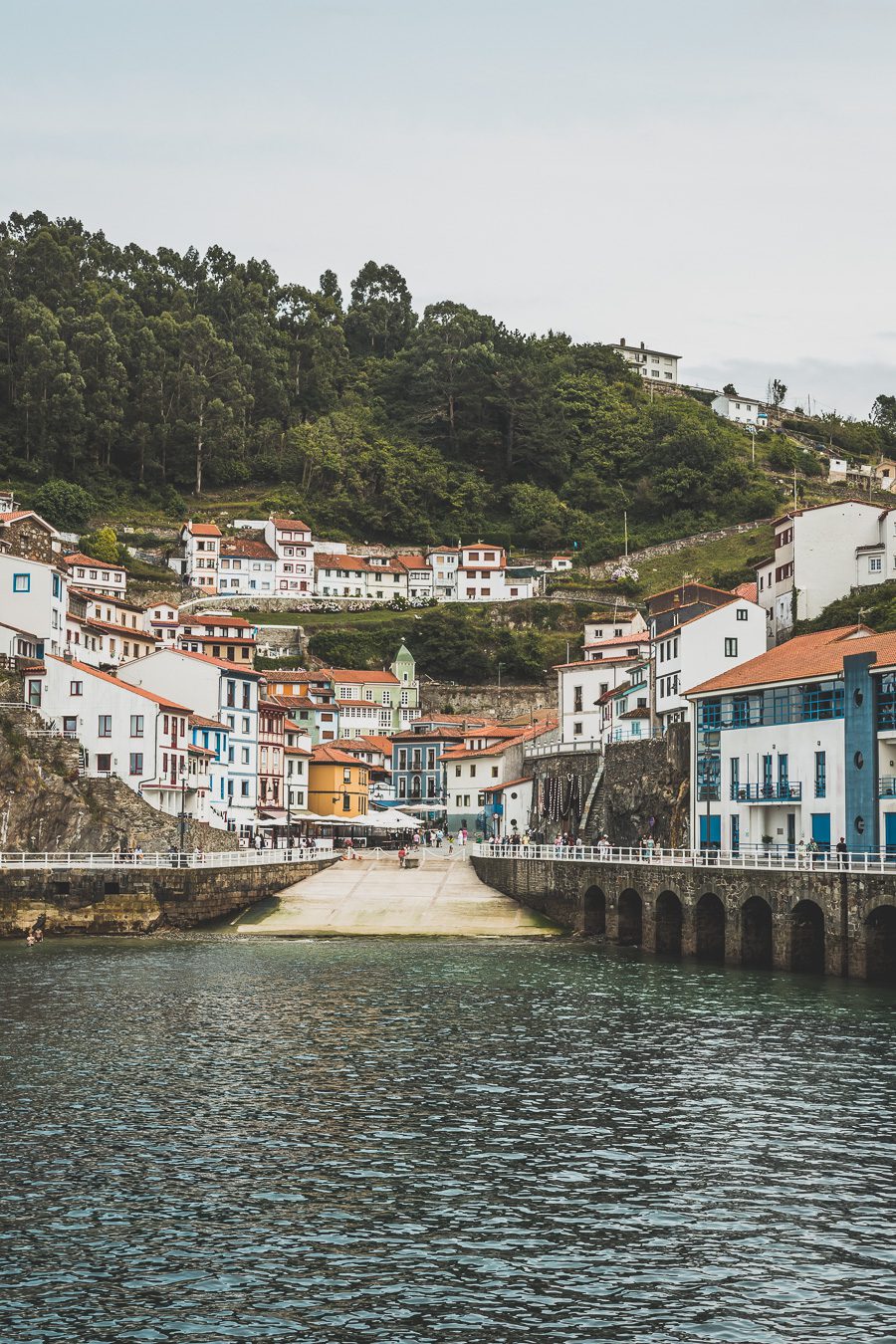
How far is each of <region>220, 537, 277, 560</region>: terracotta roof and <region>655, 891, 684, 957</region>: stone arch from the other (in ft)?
326

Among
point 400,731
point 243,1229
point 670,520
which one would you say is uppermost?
point 670,520

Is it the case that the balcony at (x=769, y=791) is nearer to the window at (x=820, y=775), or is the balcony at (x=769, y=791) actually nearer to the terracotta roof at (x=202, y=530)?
the window at (x=820, y=775)

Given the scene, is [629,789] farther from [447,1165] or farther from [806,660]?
[447,1165]

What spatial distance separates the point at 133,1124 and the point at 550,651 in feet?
377

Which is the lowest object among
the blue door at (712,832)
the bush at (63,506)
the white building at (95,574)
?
the blue door at (712,832)

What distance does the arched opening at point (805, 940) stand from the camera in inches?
2168

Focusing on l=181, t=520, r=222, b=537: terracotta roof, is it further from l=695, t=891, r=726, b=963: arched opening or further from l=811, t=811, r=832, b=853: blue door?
l=695, t=891, r=726, b=963: arched opening

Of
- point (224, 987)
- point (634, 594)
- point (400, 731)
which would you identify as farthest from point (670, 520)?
point (224, 987)

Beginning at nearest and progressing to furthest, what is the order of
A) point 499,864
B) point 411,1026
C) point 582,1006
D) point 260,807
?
point 411,1026, point 582,1006, point 499,864, point 260,807

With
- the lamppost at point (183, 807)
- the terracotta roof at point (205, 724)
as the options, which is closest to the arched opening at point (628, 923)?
the lamppost at point (183, 807)

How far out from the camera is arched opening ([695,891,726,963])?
60719 millimetres

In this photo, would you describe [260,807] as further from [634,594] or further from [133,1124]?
[133,1124]

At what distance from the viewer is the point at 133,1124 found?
104 ft

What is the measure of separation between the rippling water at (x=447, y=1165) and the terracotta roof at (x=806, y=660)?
1683cm
